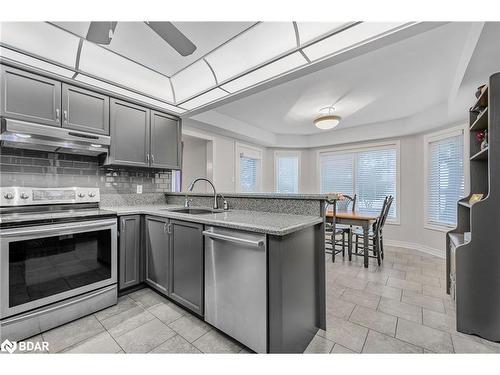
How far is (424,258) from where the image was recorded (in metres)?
3.73

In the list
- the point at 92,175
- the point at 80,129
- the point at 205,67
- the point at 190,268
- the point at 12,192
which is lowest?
the point at 190,268

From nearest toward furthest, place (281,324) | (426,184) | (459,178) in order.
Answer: (281,324), (459,178), (426,184)

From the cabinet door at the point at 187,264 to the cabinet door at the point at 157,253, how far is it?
12cm

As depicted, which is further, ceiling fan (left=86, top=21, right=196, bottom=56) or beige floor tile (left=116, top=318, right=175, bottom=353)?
beige floor tile (left=116, top=318, right=175, bottom=353)

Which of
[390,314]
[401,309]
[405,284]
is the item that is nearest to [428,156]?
[405,284]

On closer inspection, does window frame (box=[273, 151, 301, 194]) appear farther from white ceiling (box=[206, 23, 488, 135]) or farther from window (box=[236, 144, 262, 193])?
white ceiling (box=[206, 23, 488, 135])

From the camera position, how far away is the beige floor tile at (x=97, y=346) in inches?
59.0

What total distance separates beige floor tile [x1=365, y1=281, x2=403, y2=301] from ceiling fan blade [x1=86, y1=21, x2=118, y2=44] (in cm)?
327

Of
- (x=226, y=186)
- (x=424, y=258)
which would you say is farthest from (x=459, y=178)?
(x=226, y=186)

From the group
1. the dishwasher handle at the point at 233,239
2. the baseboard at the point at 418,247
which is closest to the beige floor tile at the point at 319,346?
the dishwasher handle at the point at 233,239

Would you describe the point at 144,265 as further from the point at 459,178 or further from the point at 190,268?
the point at 459,178

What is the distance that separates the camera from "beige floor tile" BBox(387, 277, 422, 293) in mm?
2510

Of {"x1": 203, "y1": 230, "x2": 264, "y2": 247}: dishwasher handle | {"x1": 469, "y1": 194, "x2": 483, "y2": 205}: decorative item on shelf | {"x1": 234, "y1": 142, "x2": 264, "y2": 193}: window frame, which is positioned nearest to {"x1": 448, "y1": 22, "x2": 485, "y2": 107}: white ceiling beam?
{"x1": 469, "y1": 194, "x2": 483, "y2": 205}: decorative item on shelf
